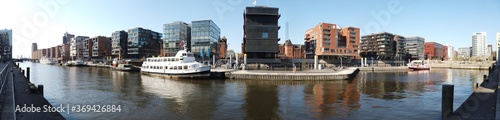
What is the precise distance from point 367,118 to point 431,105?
32.9 feet

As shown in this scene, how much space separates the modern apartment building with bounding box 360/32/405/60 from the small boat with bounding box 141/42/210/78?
5995 inches

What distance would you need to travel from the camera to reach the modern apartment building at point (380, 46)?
183000 mm

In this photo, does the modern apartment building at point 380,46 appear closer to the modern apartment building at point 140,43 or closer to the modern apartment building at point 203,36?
the modern apartment building at point 203,36

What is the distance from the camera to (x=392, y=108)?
79.2 feet

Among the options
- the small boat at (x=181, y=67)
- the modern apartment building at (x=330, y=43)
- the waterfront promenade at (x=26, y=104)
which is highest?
the modern apartment building at (x=330, y=43)

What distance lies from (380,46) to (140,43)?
165 m

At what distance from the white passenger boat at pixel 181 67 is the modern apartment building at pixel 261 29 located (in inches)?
1725

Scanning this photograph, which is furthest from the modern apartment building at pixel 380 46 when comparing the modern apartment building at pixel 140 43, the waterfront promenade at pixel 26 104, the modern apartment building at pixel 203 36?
the waterfront promenade at pixel 26 104

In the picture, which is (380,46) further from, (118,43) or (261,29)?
(118,43)

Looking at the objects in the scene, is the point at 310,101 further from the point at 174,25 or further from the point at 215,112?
the point at 174,25

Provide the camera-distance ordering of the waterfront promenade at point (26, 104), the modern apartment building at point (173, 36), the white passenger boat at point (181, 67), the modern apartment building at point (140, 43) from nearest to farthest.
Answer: the waterfront promenade at point (26, 104)
the white passenger boat at point (181, 67)
the modern apartment building at point (173, 36)
the modern apartment building at point (140, 43)

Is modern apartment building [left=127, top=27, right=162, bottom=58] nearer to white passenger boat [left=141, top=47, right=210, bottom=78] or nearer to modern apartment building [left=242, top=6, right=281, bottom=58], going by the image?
modern apartment building [left=242, top=6, right=281, bottom=58]

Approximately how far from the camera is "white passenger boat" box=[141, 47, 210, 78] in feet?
180

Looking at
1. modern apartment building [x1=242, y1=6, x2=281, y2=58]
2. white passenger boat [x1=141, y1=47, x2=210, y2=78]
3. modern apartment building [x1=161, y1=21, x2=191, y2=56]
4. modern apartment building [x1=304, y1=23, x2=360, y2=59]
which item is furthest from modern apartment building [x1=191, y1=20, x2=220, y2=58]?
white passenger boat [x1=141, y1=47, x2=210, y2=78]
